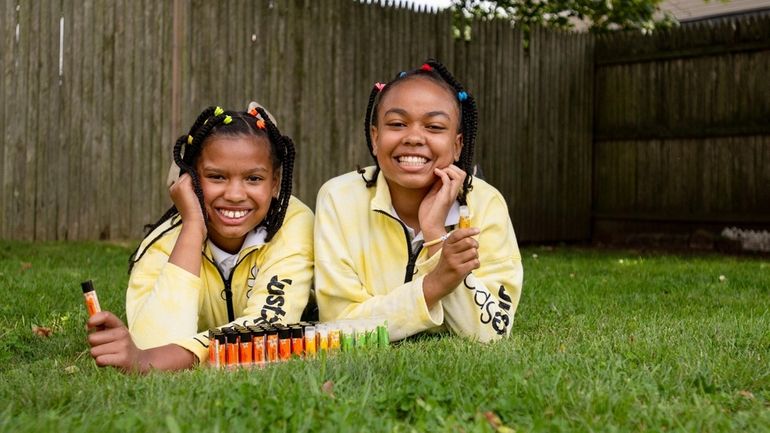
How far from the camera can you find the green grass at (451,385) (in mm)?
2387

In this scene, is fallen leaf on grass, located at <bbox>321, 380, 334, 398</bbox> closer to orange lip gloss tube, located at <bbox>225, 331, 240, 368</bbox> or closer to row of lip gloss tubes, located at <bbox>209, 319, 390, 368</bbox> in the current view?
row of lip gloss tubes, located at <bbox>209, 319, 390, 368</bbox>

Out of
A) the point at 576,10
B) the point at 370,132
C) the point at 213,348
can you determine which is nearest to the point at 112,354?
the point at 213,348

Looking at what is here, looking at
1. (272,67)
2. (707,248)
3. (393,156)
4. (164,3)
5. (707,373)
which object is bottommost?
(707,248)

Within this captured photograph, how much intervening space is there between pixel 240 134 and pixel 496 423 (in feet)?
6.51

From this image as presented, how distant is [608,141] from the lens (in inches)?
459

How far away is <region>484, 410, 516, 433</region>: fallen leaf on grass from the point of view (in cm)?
235

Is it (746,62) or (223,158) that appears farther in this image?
(746,62)

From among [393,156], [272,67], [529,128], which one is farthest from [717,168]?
[393,156]

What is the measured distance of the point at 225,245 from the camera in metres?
4.08

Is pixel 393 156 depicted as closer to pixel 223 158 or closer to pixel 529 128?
pixel 223 158

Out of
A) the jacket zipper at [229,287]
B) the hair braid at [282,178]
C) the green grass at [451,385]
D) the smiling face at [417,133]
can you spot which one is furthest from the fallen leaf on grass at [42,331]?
the smiling face at [417,133]

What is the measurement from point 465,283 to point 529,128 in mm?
7755

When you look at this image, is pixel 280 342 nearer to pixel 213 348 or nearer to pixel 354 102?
pixel 213 348

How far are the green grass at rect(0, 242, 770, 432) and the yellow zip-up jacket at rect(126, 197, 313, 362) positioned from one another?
311 mm
